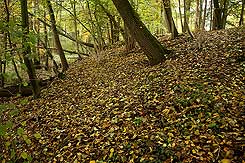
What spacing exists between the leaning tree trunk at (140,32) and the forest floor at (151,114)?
13.6 inches

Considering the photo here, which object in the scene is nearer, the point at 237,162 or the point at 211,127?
the point at 237,162

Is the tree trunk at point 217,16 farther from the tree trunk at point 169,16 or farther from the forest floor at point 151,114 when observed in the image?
the forest floor at point 151,114

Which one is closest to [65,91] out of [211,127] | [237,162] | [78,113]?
[78,113]

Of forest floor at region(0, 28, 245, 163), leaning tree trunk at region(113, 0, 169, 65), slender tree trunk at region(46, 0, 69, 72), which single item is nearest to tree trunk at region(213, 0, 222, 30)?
forest floor at region(0, 28, 245, 163)

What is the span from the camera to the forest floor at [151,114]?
3.86 metres

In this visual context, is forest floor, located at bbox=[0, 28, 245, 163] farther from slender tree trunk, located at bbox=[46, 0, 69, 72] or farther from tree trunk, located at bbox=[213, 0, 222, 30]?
slender tree trunk, located at bbox=[46, 0, 69, 72]

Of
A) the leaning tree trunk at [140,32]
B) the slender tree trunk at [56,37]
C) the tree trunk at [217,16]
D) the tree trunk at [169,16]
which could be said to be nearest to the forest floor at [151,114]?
the leaning tree trunk at [140,32]

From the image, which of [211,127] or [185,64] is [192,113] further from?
[185,64]

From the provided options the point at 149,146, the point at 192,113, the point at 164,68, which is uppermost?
the point at 164,68

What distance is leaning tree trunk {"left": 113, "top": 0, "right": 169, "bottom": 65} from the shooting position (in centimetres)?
747

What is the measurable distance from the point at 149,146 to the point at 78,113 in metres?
2.71

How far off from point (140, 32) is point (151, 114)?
133 inches

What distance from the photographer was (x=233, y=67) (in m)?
5.94

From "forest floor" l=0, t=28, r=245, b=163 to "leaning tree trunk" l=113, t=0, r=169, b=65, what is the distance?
346 millimetres
